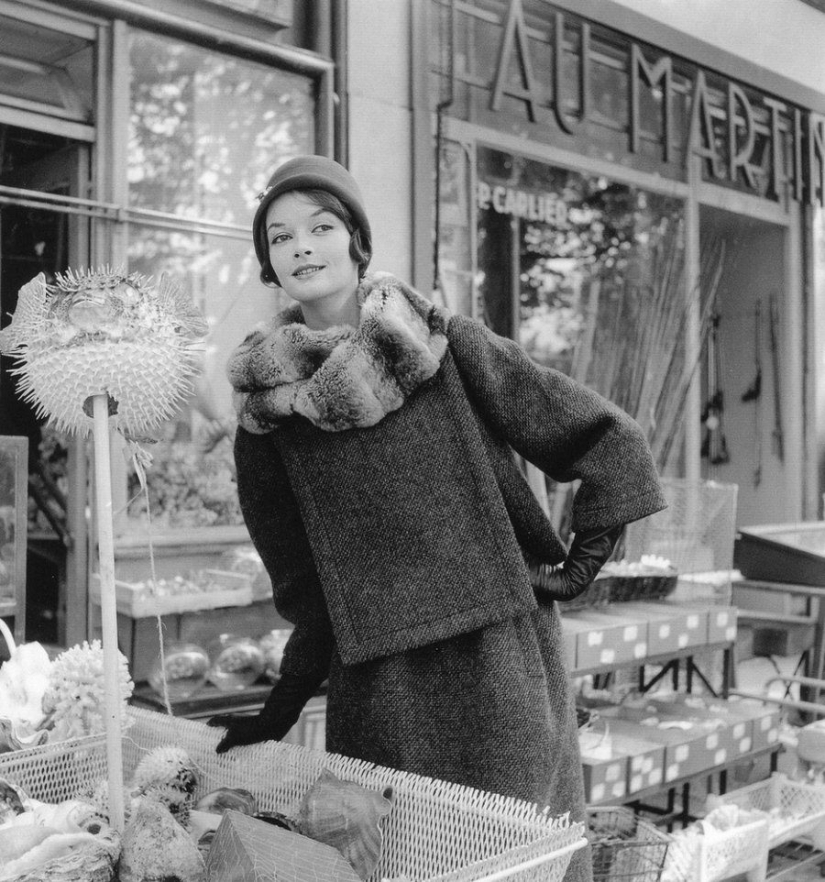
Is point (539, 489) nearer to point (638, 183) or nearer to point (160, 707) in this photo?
point (160, 707)

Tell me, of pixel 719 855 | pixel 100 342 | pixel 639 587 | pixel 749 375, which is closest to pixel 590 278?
pixel 749 375

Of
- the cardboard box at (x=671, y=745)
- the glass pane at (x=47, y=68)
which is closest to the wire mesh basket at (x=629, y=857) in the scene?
the cardboard box at (x=671, y=745)

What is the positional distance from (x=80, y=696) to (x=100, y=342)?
616 mm

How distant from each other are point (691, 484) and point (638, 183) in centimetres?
218

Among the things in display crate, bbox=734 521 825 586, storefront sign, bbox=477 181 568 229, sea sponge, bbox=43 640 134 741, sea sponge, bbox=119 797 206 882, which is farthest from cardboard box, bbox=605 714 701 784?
storefront sign, bbox=477 181 568 229

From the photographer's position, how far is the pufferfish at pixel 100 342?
1430mm

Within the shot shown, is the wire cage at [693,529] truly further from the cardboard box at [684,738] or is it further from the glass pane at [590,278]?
the glass pane at [590,278]

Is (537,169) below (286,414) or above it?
above

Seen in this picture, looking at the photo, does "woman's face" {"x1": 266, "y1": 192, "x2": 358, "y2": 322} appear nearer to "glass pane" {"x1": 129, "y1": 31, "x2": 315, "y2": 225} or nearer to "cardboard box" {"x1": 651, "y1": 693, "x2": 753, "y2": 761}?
"glass pane" {"x1": 129, "y1": 31, "x2": 315, "y2": 225}

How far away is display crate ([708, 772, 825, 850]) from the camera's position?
11.4ft

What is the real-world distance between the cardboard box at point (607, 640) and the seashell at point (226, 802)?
6.35 ft

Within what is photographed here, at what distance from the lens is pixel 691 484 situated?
4051 mm

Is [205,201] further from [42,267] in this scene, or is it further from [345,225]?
[345,225]

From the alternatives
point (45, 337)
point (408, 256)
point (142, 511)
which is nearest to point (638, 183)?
point (408, 256)
